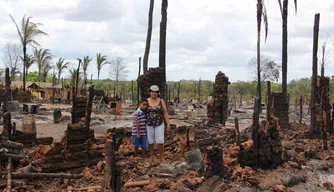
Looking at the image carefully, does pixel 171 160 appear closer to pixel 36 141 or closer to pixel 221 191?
pixel 221 191

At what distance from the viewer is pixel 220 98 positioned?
15312mm

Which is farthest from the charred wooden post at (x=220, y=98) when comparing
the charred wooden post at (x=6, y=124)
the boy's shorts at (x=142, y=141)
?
the charred wooden post at (x=6, y=124)

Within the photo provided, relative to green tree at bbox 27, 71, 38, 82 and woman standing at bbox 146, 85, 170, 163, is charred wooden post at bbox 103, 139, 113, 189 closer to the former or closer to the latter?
woman standing at bbox 146, 85, 170, 163

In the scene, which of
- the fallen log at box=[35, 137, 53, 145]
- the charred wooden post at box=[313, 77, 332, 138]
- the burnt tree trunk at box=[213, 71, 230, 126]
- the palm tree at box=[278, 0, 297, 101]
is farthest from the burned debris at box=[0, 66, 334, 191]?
the palm tree at box=[278, 0, 297, 101]

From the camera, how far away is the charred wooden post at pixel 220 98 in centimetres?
1532

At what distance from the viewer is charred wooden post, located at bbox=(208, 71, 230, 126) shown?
1532 centimetres

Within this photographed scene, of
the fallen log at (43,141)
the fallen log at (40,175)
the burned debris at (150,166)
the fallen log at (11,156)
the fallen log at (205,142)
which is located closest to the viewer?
the burned debris at (150,166)

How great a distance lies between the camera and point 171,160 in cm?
795

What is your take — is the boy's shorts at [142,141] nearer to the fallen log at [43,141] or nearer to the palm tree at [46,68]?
the fallen log at [43,141]

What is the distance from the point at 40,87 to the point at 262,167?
4464 cm

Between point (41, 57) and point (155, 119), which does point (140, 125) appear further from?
point (41, 57)

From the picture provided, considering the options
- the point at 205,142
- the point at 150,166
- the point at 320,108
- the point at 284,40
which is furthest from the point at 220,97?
the point at 150,166

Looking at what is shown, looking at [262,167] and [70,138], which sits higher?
[70,138]

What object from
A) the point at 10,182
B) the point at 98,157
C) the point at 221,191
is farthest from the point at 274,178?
the point at 10,182
